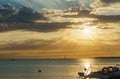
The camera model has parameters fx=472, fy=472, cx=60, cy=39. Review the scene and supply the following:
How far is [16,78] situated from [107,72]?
34.9 m

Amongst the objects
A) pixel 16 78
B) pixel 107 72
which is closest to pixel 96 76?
pixel 107 72

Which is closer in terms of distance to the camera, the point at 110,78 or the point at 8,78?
the point at 110,78

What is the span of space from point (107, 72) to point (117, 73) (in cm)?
351

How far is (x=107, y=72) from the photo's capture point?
115 m

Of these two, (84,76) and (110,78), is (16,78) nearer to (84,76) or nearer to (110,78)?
(84,76)

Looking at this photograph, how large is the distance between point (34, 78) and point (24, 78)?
9.64 ft

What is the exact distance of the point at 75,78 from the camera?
138875mm

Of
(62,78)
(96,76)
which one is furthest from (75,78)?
(96,76)

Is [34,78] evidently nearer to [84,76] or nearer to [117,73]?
[84,76]

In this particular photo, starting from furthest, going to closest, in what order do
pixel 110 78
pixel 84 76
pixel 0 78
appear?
pixel 0 78 → pixel 84 76 → pixel 110 78

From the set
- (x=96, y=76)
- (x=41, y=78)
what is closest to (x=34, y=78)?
(x=41, y=78)

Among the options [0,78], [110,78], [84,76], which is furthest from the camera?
[0,78]

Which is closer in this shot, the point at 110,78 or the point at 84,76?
the point at 110,78

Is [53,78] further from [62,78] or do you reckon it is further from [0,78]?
[0,78]
